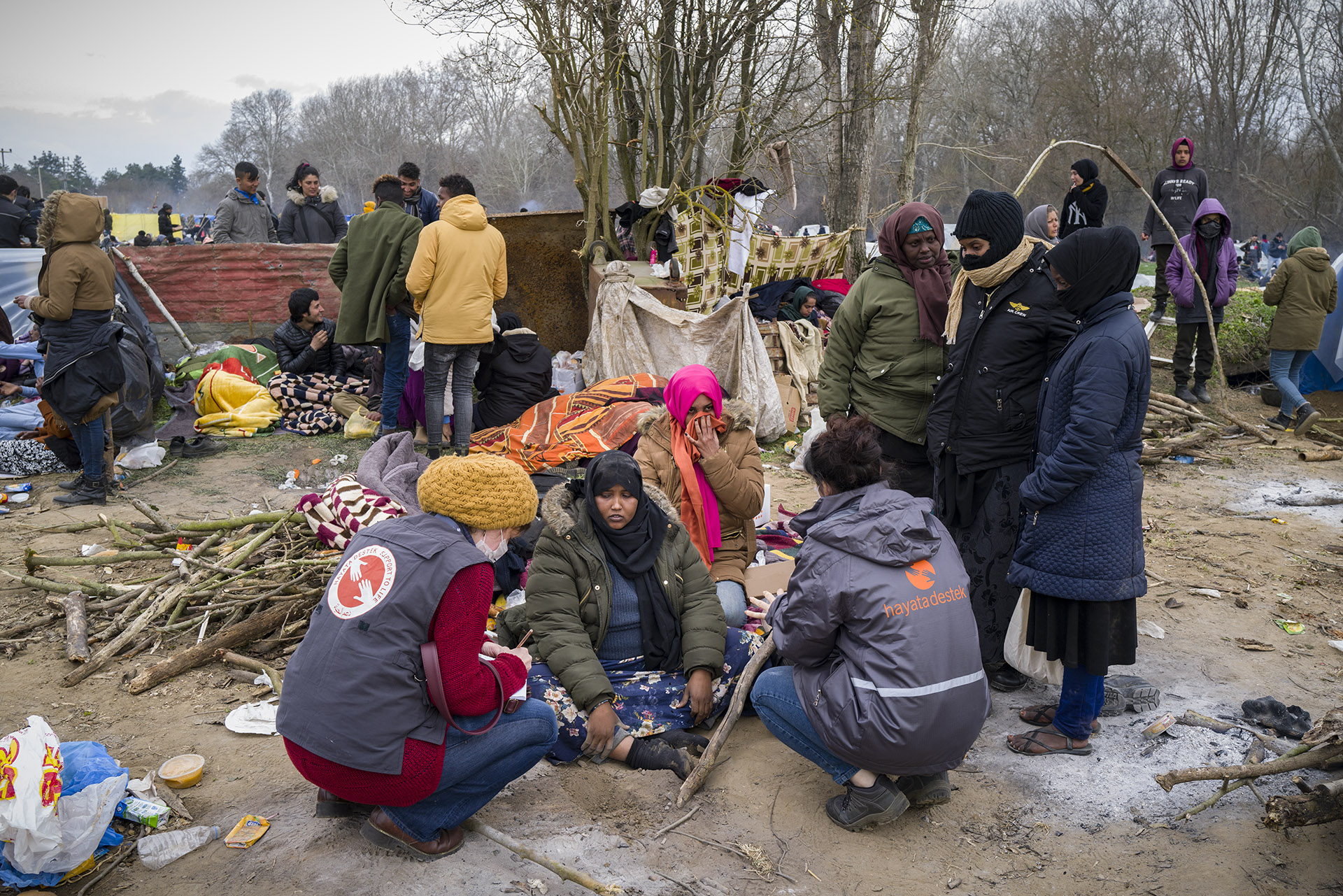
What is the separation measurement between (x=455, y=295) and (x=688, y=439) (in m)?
2.86

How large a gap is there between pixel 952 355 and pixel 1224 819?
1875 millimetres

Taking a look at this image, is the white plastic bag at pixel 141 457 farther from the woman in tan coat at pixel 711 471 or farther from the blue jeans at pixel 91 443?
the woman in tan coat at pixel 711 471

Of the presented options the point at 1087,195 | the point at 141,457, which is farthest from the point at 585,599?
the point at 1087,195

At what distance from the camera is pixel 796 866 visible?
8.86ft

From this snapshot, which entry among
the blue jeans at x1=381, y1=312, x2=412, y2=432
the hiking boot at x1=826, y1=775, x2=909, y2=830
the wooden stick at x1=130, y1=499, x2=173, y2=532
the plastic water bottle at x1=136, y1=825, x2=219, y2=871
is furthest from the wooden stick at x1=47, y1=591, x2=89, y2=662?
the hiking boot at x1=826, y1=775, x2=909, y2=830

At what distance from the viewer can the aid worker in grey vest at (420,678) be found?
2.38 meters

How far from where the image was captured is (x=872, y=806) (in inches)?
110

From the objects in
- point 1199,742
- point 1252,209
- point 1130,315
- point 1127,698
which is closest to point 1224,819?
point 1199,742

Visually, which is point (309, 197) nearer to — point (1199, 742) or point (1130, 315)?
point (1130, 315)

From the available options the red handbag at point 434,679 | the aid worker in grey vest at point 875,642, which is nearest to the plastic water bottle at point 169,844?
the red handbag at point 434,679

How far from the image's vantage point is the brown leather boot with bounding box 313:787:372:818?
278cm

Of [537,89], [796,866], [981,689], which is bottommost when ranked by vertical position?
[796,866]

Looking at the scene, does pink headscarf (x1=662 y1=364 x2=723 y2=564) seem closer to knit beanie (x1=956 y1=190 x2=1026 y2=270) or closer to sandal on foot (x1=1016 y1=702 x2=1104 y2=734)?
knit beanie (x1=956 y1=190 x2=1026 y2=270)

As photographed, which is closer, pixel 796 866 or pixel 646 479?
pixel 796 866
